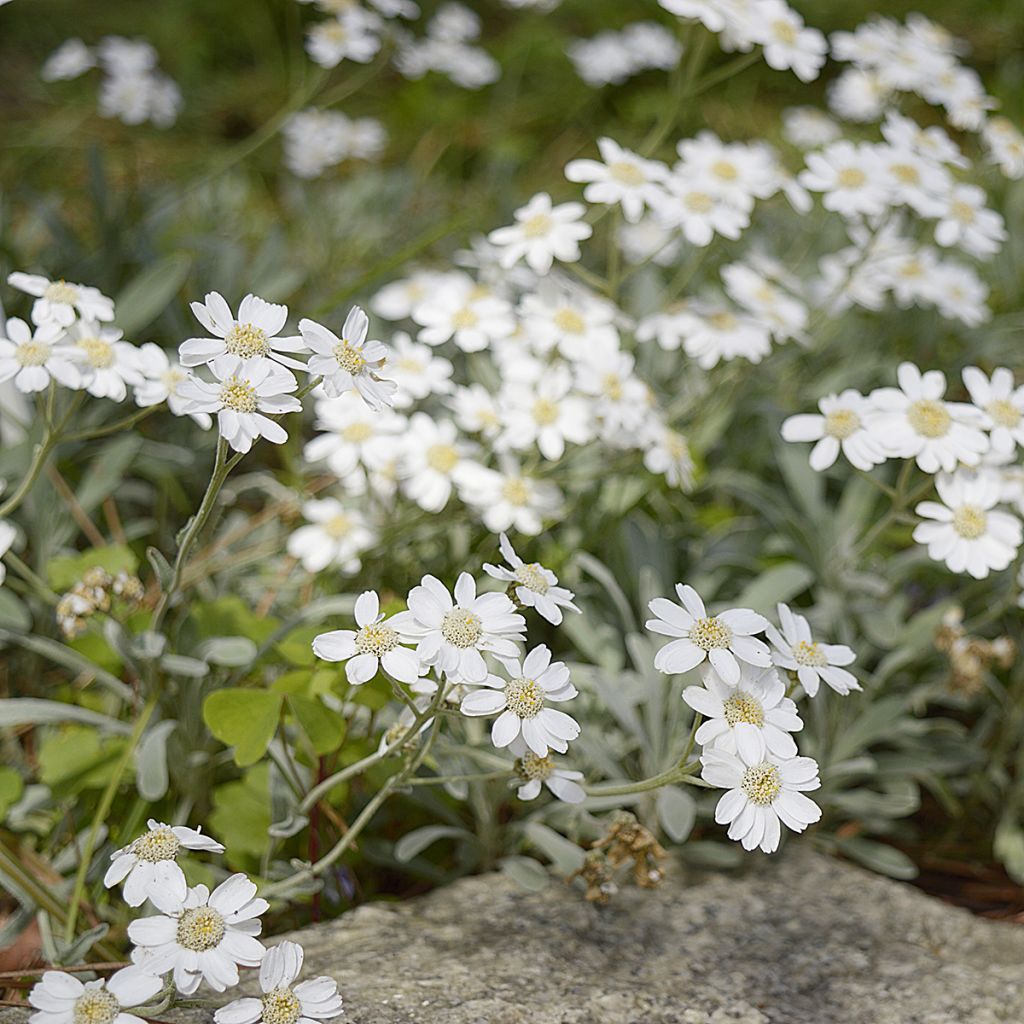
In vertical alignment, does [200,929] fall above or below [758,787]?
below

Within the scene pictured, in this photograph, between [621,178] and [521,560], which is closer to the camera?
[521,560]

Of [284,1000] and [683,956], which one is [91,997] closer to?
[284,1000]

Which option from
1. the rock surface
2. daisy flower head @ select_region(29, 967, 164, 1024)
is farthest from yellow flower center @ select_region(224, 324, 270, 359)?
the rock surface

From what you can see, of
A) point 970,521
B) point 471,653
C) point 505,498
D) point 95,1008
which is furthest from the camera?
point 505,498

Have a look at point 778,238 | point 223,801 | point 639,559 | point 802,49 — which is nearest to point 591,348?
point 639,559

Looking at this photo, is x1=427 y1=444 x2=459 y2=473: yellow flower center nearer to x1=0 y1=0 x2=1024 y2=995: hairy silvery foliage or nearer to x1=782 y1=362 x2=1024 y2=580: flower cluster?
x1=0 y1=0 x2=1024 y2=995: hairy silvery foliage

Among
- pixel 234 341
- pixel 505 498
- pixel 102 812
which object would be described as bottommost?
pixel 102 812

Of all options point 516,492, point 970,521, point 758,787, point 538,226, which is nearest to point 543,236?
point 538,226
